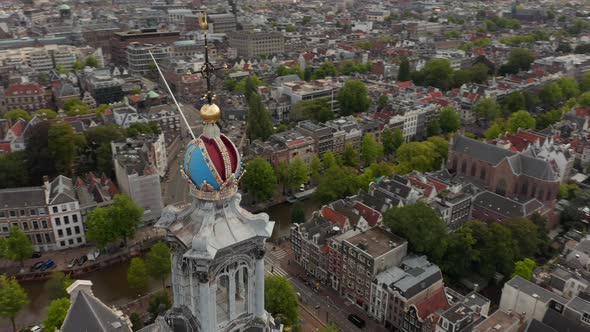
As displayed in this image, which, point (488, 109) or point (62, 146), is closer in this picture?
point (62, 146)

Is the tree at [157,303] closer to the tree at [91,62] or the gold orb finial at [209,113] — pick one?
the gold orb finial at [209,113]

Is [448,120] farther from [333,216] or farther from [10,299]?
[10,299]

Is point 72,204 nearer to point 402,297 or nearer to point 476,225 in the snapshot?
point 402,297

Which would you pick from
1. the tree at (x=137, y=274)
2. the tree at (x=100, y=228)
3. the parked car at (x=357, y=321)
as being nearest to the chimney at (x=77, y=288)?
the tree at (x=137, y=274)

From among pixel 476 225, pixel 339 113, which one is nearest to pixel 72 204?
pixel 476 225

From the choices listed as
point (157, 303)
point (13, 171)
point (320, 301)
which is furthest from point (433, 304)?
point (13, 171)
